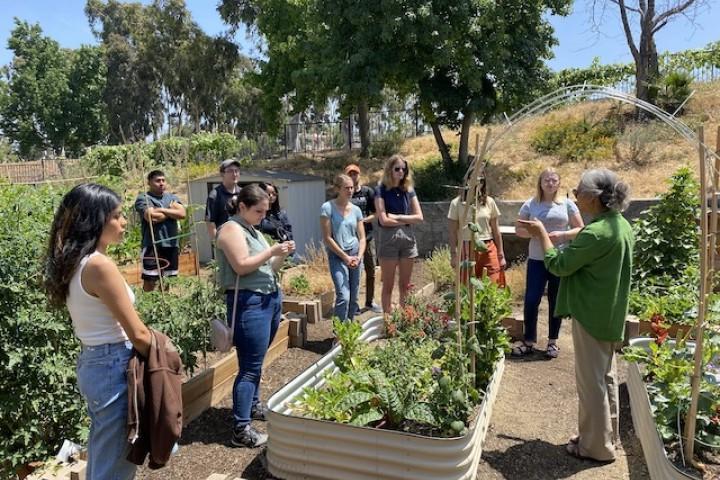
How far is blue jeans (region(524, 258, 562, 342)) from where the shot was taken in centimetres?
483

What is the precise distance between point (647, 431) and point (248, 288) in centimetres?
249

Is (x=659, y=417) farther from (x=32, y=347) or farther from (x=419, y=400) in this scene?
(x=32, y=347)

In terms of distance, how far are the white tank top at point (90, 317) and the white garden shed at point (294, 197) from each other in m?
7.13

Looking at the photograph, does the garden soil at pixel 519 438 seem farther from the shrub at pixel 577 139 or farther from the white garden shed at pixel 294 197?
the shrub at pixel 577 139

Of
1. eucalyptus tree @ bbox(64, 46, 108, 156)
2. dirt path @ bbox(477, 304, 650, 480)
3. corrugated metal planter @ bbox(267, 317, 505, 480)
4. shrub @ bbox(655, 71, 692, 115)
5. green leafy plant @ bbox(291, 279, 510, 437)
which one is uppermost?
eucalyptus tree @ bbox(64, 46, 108, 156)

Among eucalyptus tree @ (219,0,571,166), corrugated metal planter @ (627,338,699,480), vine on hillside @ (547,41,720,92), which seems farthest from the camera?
vine on hillside @ (547,41,720,92)

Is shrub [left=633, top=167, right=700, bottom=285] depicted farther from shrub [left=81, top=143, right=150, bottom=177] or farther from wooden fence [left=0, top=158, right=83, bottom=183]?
wooden fence [left=0, top=158, right=83, bottom=183]

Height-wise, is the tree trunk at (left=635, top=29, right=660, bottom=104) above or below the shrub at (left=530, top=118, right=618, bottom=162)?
above

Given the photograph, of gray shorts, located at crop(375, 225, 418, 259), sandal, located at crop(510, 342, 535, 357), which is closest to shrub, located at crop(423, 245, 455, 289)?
gray shorts, located at crop(375, 225, 418, 259)

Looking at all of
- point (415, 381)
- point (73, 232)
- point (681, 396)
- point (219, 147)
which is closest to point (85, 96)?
point (219, 147)

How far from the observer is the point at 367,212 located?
6.25 metres

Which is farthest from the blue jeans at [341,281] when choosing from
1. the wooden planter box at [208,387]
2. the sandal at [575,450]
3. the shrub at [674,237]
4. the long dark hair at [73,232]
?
the shrub at [674,237]

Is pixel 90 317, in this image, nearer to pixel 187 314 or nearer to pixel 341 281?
pixel 187 314

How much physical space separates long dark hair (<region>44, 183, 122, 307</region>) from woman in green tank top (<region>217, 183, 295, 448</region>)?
1.14 meters
